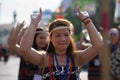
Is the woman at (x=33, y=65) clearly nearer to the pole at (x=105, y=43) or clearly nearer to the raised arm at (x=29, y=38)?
the raised arm at (x=29, y=38)

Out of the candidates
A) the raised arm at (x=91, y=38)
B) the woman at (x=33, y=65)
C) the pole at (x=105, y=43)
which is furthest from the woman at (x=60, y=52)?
the pole at (x=105, y=43)

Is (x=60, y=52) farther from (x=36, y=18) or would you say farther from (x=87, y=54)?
(x=36, y=18)

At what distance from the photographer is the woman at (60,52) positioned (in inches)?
158

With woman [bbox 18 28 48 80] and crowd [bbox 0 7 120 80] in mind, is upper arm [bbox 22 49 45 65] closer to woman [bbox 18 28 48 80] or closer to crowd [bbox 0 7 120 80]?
crowd [bbox 0 7 120 80]

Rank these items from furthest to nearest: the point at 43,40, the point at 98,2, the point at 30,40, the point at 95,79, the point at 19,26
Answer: the point at 95,79
the point at 43,40
the point at 19,26
the point at 30,40
the point at 98,2

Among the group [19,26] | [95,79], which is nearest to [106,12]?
[19,26]

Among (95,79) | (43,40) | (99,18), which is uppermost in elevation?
(99,18)

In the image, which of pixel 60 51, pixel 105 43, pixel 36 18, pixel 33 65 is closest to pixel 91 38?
pixel 60 51

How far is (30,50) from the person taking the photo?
403 centimetres

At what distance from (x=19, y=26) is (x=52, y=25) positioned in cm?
89

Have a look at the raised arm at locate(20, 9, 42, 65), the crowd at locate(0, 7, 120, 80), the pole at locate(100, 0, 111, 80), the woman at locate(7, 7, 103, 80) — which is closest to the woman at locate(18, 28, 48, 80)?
the crowd at locate(0, 7, 120, 80)

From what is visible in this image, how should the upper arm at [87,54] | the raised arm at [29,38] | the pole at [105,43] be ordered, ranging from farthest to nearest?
the upper arm at [87,54]
the raised arm at [29,38]
the pole at [105,43]

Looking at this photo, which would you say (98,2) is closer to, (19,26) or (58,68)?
(58,68)

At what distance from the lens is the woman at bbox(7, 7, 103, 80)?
401 cm
